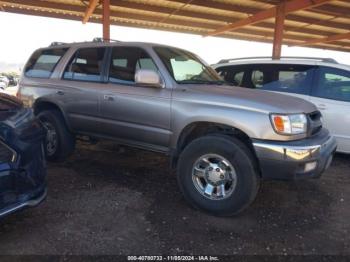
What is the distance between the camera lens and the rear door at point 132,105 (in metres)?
4.17

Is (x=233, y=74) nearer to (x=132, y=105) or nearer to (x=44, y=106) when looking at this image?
(x=132, y=105)

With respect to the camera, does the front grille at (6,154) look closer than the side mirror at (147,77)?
Yes

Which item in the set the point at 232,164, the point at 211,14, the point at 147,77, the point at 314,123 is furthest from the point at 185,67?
the point at 211,14

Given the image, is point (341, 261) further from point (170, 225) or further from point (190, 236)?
point (170, 225)

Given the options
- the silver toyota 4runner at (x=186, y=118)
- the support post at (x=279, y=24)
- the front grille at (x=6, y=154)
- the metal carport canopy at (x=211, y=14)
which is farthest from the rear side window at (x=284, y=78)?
the support post at (x=279, y=24)

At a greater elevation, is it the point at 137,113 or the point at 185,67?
the point at 185,67

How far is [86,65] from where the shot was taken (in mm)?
5027

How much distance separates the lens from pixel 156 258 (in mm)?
2943

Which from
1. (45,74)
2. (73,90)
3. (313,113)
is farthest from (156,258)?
(45,74)

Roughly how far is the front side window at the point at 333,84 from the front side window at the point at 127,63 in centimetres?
307

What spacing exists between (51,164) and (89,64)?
63.9 inches

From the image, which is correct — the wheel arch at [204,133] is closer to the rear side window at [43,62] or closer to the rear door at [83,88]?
the rear door at [83,88]

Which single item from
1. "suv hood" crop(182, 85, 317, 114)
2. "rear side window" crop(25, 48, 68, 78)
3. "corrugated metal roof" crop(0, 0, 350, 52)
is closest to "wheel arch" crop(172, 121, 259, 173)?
"suv hood" crop(182, 85, 317, 114)

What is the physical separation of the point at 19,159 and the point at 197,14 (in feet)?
40.5
